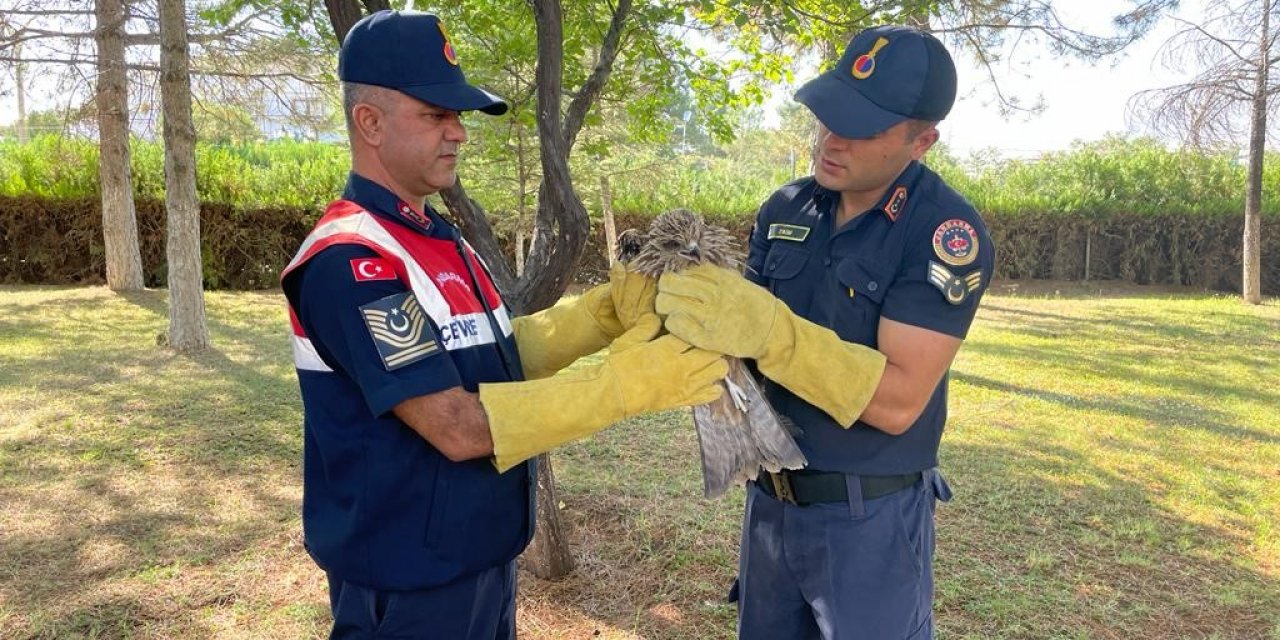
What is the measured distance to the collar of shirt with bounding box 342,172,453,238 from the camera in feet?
5.68

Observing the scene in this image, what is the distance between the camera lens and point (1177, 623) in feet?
11.2

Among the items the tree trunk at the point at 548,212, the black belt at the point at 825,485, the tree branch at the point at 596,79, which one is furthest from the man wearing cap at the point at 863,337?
the tree branch at the point at 596,79

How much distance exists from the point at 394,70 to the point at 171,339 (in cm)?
766

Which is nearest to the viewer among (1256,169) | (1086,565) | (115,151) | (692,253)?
(692,253)

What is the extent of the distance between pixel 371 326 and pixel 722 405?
0.76 m

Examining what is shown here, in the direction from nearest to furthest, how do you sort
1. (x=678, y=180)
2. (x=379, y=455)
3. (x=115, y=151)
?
(x=379, y=455)
(x=115, y=151)
(x=678, y=180)

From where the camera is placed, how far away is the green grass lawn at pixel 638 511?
11.1 ft

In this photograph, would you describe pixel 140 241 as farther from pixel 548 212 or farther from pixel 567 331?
pixel 567 331

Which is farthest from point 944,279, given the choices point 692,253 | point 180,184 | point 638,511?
point 180,184

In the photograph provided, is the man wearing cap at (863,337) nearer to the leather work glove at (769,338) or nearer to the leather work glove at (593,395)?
the leather work glove at (769,338)

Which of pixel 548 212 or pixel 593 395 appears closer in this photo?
pixel 593 395

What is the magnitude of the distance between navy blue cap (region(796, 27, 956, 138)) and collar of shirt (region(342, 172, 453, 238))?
36.6 inches

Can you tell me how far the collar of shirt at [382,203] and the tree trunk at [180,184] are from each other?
7.17m

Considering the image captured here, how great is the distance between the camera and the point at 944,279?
1.82 metres
